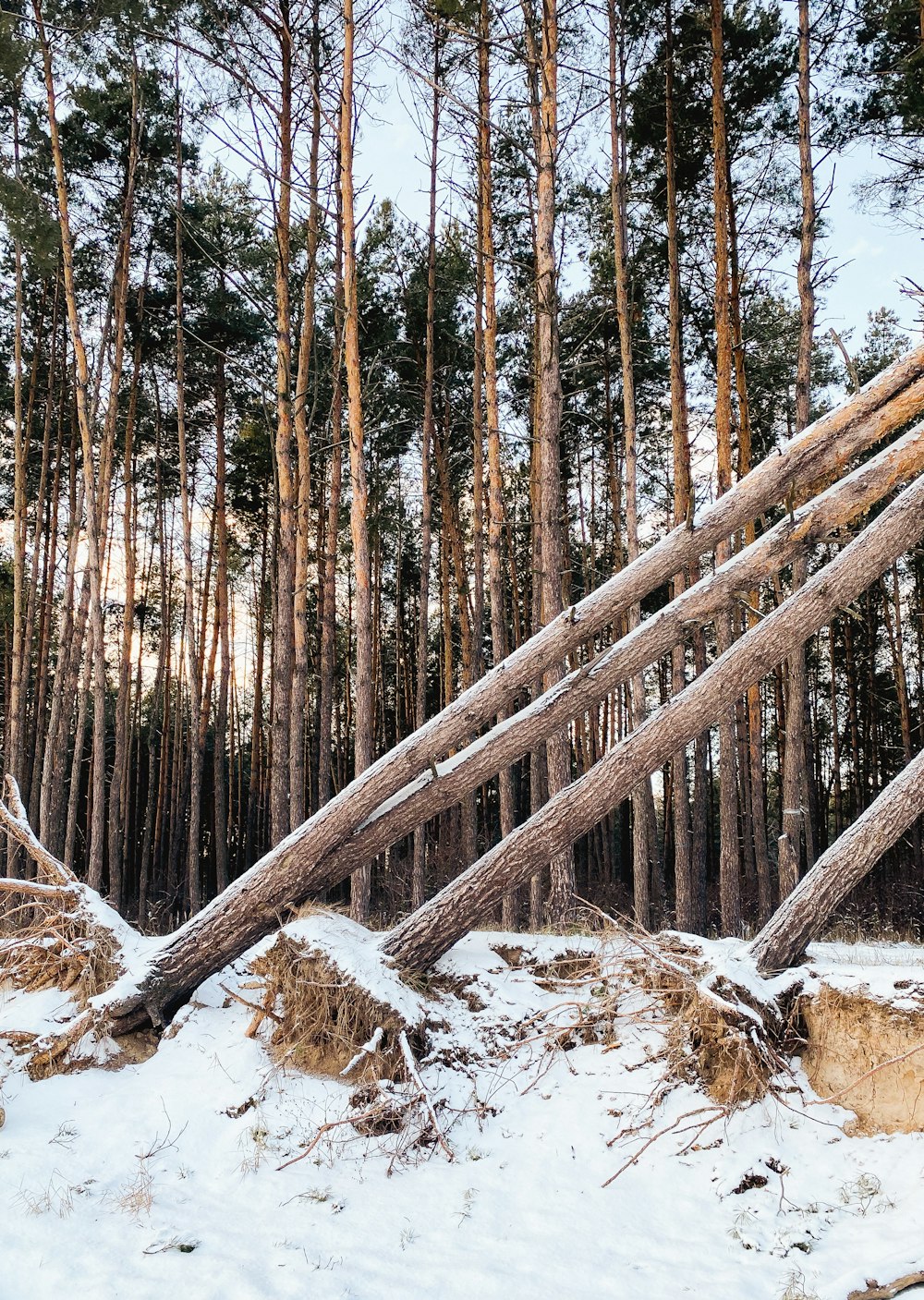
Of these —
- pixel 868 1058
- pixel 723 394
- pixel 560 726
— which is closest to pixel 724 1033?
pixel 868 1058

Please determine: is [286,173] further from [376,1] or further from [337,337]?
[337,337]

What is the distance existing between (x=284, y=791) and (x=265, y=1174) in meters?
6.33

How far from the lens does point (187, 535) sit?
1373 cm

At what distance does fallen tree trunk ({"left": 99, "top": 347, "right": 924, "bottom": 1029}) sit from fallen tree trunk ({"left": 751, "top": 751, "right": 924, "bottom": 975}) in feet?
6.00

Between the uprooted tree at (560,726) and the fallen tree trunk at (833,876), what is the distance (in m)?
0.09

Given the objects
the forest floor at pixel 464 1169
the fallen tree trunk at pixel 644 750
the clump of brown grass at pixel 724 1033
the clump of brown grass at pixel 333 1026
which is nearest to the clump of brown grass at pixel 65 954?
the forest floor at pixel 464 1169

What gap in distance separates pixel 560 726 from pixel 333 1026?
2.11 metres

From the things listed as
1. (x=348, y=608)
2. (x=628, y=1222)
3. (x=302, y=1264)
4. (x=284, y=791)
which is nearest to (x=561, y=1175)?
(x=628, y=1222)

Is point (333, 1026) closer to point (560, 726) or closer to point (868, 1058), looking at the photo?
point (560, 726)

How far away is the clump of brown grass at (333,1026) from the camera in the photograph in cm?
383

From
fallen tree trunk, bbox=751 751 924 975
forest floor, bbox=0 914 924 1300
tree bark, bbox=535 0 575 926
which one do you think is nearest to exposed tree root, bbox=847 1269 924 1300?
forest floor, bbox=0 914 924 1300

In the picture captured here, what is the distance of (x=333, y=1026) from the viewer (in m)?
3.99

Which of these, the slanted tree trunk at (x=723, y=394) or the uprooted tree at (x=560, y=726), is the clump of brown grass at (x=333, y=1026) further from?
the slanted tree trunk at (x=723, y=394)

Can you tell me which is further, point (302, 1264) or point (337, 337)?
point (337, 337)
